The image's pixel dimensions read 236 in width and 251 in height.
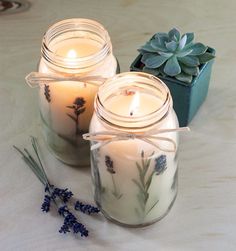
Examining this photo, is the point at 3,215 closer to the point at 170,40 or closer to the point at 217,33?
the point at 170,40

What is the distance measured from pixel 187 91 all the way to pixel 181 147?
0.08 meters

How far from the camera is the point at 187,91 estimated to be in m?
0.75

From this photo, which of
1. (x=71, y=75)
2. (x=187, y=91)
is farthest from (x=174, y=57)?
(x=71, y=75)

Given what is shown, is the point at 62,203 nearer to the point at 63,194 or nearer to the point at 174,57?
the point at 63,194

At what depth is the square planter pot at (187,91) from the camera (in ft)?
2.44

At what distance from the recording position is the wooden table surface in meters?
0.69

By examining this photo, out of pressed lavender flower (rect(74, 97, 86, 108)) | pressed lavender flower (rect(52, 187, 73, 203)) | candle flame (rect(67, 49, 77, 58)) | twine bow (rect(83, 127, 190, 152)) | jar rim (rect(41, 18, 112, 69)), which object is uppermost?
jar rim (rect(41, 18, 112, 69))

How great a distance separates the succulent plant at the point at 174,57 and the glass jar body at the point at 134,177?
10 cm

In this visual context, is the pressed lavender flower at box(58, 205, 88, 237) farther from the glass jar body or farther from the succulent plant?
the succulent plant

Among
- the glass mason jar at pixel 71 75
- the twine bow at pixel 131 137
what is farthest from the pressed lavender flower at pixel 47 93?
the twine bow at pixel 131 137

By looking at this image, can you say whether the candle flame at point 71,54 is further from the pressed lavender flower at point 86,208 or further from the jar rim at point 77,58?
the pressed lavender flower at point 86,208

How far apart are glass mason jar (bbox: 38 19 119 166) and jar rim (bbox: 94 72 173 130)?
38 millimetres

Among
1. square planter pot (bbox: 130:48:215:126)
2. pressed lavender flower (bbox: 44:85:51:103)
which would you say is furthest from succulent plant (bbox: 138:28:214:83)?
pressed lavender flower (bbox: 44:85:51:103)

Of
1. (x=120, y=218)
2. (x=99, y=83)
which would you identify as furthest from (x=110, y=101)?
(x=120, y=218)
